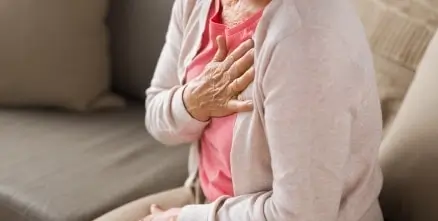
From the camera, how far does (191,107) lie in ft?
4.15

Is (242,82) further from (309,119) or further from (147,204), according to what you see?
(147,204)

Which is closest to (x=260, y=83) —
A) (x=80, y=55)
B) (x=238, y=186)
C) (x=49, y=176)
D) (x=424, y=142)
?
(x=238, y=186)

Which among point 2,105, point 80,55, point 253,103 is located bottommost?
point 2,105

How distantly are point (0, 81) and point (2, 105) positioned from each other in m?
0.07

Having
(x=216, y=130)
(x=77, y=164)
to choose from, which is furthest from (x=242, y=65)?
(x=77, y=164)

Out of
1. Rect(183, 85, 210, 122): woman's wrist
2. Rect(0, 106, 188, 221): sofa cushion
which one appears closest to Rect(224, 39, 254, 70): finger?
Rect(183, 85, 210, 122): woman's wrist

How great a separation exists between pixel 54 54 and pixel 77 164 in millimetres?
351

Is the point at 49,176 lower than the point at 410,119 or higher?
lower

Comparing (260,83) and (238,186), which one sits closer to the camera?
(260,83)

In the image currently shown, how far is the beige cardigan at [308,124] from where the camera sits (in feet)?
3.23

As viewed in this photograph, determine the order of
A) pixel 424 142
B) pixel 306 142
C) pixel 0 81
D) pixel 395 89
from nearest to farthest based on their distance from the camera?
1. pixel 306 142
2. pixel 424 142
3. pixel 395 89
4. pixel 0 81

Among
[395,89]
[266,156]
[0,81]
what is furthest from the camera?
[0,81]

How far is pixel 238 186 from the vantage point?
1.15 meters

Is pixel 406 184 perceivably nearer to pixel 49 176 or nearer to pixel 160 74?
pixel 160 74
